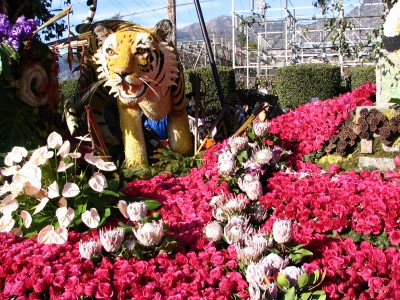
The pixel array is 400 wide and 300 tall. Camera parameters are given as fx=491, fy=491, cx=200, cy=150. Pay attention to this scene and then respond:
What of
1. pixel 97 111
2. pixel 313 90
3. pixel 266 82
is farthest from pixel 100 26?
pixel 266 82

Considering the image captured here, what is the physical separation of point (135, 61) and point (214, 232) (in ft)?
6.20

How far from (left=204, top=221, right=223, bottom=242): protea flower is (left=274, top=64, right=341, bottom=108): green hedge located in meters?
11.2

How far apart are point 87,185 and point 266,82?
1746 centimetres

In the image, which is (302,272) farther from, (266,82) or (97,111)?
(266,82)

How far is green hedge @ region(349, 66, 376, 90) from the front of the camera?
1401cm

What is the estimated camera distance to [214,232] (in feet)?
7.90

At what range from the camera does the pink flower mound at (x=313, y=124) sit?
409 centimetres

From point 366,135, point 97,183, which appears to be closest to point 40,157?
point 97,183

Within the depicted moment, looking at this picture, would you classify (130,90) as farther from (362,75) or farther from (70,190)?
(362,75)

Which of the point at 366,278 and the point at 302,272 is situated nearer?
the point at 302,272

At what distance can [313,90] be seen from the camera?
13.4m

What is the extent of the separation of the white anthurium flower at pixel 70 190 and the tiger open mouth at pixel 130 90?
1.53 metres

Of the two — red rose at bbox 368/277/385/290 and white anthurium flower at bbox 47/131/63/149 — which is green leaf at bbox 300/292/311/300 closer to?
red rose at bbox 368/277/385/290

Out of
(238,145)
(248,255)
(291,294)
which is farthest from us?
(238,145)
